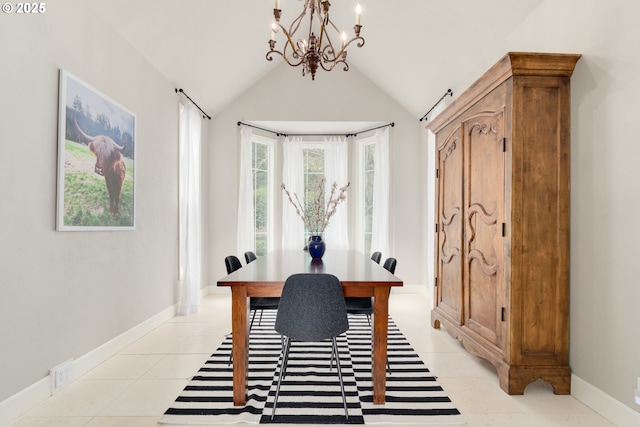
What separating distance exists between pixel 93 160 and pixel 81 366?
145 cm

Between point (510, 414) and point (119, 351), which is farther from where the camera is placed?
point (119, 351)

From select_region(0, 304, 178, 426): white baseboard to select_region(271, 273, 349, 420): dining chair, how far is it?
1.38 meters

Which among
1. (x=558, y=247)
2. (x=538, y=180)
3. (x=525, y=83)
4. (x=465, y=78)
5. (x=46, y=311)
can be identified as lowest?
(x=46, y=311)

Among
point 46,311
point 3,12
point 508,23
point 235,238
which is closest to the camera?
point 3,12

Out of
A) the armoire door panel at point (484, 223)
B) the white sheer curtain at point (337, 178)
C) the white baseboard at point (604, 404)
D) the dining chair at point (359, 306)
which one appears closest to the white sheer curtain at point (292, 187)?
the white sheer curtain at point (337, 178)

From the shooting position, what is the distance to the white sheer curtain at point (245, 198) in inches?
225

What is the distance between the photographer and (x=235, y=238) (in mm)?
5707

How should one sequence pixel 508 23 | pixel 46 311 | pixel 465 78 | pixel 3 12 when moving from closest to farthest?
pixel 3 12
pixel 46 311
pixel 508 23
pixel 465 78

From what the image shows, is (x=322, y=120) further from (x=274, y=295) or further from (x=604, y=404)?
(x=604, y=404)

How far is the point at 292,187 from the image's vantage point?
6.19m

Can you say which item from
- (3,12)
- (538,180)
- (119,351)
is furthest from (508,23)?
(119,351)

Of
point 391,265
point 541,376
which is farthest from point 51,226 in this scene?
point 541,376

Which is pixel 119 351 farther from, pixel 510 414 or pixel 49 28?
pixel 510 414

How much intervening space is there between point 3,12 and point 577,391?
12.7 feet
